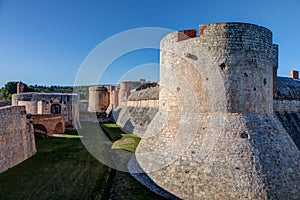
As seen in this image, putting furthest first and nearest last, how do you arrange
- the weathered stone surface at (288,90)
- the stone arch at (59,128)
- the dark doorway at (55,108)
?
the dark doorway at (55,108) → the stone arch at (59,128) → the weathered stone surface at (288,90)

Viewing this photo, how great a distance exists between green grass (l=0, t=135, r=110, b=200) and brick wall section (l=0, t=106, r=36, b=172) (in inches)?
14.1

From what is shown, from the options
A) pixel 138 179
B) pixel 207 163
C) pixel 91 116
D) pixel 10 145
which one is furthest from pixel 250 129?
pixel 91 116

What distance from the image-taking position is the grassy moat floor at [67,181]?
7371 mm

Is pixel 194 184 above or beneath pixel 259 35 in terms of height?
beneath

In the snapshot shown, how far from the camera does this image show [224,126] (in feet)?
23.3

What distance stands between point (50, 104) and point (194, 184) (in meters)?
19.7

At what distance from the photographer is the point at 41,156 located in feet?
40.2

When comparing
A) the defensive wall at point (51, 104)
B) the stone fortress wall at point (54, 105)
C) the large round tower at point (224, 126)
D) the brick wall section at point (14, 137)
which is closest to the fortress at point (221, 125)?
the large round tower at point (224, 126)

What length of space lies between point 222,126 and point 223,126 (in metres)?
0.03

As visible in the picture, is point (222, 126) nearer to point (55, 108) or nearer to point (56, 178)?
point (56, 178)

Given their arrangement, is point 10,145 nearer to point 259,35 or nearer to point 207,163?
point 207,163

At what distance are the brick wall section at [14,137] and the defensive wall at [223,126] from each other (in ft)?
19.9

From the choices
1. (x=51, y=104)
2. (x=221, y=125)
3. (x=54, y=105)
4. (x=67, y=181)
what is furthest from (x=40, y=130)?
(x=221, y=125)

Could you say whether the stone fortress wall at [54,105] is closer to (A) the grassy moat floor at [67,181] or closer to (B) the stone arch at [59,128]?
(B) the stone arch at [59,128]
